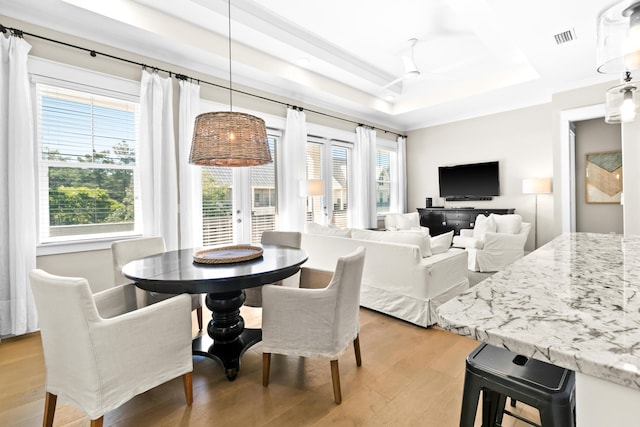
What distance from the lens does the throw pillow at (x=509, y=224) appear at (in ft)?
16.1

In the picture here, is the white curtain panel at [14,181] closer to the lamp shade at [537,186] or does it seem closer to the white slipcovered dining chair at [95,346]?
the white slipcovered dining chair at [95,346]

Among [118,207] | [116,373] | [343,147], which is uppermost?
[343,147]

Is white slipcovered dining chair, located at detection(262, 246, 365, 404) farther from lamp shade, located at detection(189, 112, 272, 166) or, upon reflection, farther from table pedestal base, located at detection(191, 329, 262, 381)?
lamp shade, located at detection(189, 112, 272, 166)

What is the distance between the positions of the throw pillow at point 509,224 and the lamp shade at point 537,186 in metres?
0.62

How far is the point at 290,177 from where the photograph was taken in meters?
4.81

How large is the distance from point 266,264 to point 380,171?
5165mm

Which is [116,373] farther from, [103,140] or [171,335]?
[103,140]

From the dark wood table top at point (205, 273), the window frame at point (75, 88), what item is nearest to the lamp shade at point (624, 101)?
the dark wood table top at point (205, 273)

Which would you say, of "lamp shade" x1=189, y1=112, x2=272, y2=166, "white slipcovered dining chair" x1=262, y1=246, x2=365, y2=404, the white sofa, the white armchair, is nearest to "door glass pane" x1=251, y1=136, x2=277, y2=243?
the white sofa

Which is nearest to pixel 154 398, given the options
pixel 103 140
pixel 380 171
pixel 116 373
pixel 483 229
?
pixel 116 373

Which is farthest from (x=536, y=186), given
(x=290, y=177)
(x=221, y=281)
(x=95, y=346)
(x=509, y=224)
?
(x=95, y=346)

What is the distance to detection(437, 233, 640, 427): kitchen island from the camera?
0.50 meters

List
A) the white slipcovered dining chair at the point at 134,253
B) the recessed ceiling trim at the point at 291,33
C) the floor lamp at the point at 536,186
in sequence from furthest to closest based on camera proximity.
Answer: the floor lamp at the point at 536,186 < the recessed ceiling trim at the point at 291,33 < the white slipcovered dining chair at the point at 134,253

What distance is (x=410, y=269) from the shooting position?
292 centimetres
